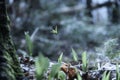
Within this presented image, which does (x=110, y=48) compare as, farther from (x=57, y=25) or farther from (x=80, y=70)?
(x=57, y=25)

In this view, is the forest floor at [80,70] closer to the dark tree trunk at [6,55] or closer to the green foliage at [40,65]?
the dark tree trunk at [6,55]

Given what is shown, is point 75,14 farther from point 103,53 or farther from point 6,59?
point 6,59

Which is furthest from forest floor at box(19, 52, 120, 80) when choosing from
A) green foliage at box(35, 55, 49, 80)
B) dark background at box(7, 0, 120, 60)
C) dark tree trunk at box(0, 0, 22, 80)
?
dark background at box(7, 0, 120, 60)

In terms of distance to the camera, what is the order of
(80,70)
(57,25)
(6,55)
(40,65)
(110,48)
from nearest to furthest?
(40,65)
(6,55)
(80,70)
(110,48)
(57,25)

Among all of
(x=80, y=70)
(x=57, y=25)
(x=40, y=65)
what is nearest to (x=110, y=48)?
(x=80, y=70)

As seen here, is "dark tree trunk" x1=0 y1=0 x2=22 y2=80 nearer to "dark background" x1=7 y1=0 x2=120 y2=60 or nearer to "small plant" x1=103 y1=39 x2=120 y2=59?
"small plant" x1=103 y1=39 x2=120 y2=59

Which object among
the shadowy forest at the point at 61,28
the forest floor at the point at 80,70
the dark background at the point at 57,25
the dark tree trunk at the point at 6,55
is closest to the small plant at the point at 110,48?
the shadowy forest at the point at 61,28

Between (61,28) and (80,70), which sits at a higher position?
(61,28)

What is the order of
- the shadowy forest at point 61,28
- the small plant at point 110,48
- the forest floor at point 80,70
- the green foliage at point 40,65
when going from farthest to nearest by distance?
the shadowy forest at point 61,28 < the small plant at point 110,48 < the forest floor at point 80,70 < the green foliage at point 40,65
